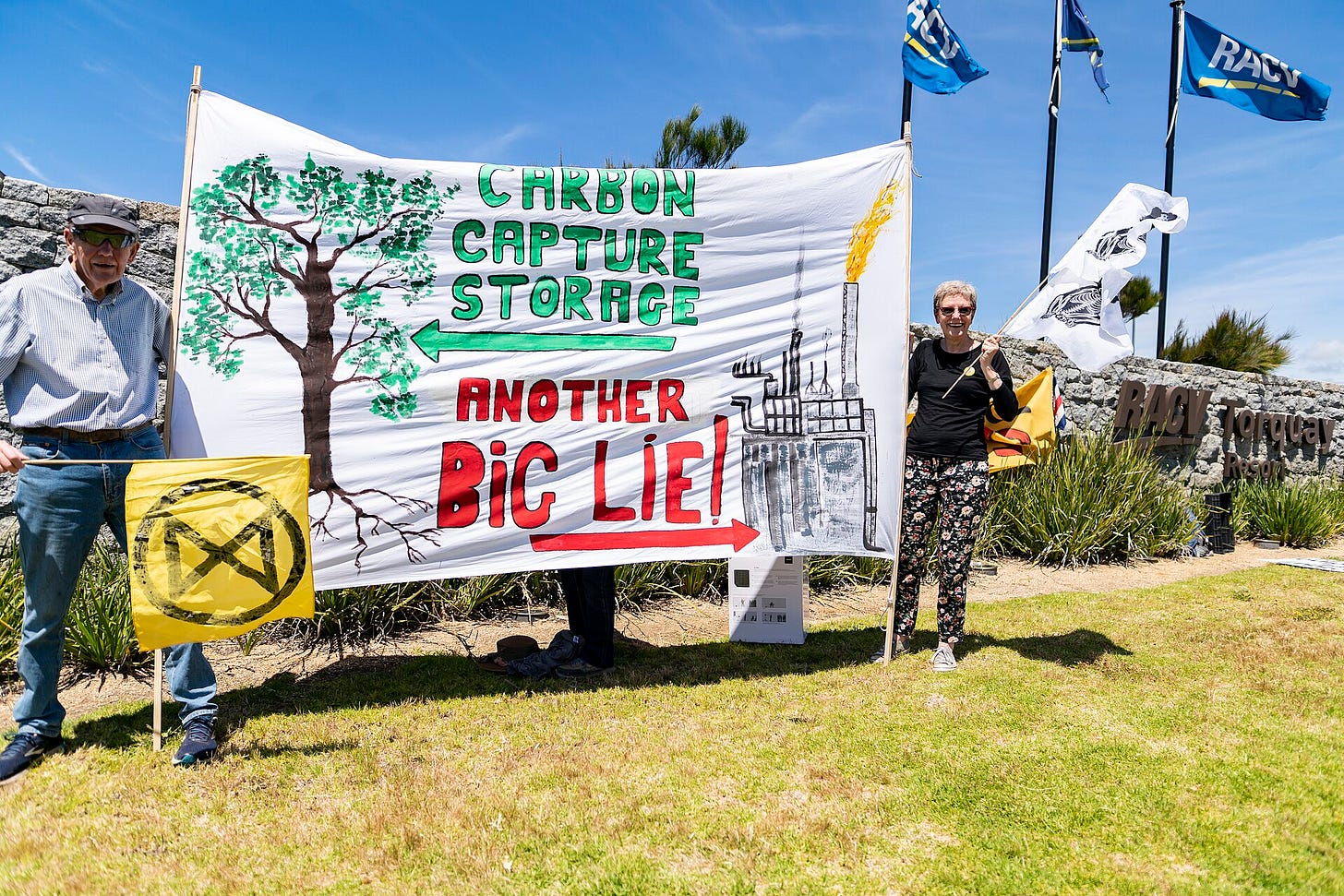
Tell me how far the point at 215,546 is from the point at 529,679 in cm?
172

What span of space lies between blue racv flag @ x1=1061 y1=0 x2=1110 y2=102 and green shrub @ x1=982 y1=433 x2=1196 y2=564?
7182 millimetres

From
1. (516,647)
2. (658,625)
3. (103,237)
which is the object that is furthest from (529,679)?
(103,237)

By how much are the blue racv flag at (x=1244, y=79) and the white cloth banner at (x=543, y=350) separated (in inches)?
482

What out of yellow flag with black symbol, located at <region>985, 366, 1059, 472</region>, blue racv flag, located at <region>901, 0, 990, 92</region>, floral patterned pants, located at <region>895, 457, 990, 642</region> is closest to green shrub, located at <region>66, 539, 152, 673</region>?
floral patterned pants, located at <region>895, 457, 990, 642</region>

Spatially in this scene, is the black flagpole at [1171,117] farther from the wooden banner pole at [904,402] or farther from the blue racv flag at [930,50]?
the wooden banner pole at [904,402]

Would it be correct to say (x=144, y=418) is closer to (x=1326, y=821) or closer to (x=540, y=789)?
(x=540, y=789)

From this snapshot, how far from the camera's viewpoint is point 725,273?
4.47m

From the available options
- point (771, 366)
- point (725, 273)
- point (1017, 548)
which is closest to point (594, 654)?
point (771, 366)

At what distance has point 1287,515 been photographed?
10.3m

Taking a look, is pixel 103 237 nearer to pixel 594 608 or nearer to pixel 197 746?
pixel 197 746

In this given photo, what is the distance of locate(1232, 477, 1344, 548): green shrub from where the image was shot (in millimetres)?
10219

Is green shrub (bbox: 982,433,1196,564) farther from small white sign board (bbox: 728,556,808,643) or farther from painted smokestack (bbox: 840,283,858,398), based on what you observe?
painted smokestack (bbox: 840,283,858,398)

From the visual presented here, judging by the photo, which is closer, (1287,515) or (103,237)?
(103,237)

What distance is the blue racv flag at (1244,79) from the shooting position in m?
13.0
